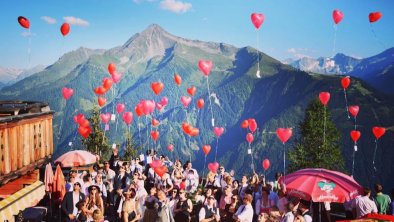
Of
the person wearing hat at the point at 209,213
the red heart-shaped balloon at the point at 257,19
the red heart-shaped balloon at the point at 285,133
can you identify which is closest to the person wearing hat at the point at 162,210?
the person wearing hat at the point at 209,213

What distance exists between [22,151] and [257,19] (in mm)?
11549

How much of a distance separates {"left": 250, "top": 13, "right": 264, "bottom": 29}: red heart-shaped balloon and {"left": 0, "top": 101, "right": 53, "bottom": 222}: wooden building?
9866 mm

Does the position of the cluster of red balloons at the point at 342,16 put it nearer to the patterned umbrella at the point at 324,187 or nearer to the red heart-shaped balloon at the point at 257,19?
the red heart-shaped balloon at the point at 257,19

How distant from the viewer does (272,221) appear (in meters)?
9.19

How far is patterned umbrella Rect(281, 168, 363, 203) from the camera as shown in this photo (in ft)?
28.5

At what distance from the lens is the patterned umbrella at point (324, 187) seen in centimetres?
868

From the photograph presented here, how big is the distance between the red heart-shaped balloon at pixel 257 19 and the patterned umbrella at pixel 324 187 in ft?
32.2

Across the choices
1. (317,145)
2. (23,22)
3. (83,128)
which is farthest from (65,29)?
(317,145)

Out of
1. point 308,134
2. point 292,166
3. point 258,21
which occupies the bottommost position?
point 292,166

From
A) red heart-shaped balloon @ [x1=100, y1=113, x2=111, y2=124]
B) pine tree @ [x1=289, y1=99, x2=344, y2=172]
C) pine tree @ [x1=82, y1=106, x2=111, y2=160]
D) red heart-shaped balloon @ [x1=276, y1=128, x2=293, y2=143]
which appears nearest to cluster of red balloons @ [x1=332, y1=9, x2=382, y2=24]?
red heart-shaped balloon @ [x1=276, y1=128, x2=293, y2=143]

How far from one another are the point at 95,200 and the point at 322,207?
6.77 metres

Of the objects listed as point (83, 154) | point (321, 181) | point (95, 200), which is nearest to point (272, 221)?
point (321, 181)

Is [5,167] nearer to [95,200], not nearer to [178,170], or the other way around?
[95,200]

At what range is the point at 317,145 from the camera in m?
54.1
